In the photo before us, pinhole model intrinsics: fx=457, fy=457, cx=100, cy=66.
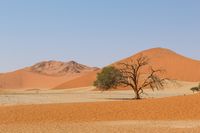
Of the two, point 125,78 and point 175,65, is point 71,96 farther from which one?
point 175,65

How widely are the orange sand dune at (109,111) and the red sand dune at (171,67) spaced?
87.2m

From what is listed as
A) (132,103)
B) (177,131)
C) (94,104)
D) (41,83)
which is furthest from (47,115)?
(41,83)

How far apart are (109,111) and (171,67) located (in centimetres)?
10645

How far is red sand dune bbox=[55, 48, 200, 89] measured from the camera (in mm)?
124625

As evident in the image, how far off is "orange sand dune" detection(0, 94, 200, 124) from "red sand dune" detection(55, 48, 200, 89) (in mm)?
87231

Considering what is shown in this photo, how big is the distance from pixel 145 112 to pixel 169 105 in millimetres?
2459

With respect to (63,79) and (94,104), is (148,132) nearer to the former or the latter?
(94,104)

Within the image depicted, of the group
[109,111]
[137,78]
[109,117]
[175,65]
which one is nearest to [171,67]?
[175,65]

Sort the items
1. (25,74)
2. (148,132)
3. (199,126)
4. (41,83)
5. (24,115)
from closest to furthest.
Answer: (148,132), (199,126), (24,115), (41,83), (25,74)

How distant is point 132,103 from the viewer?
33.6 metres

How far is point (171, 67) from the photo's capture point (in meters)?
136

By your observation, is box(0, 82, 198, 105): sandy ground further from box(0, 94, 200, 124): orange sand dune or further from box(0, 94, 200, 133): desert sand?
box(0, 94, 200, 133): desert sand

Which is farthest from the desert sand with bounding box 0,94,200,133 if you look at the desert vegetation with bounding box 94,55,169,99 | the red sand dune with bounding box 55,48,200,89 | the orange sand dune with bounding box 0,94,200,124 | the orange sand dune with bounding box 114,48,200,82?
the red sand dune with bounding box 55,48,200,89

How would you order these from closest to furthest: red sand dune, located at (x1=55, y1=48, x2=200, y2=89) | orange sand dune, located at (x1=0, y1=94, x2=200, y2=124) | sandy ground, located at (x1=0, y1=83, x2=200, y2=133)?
sandy ground, located at (x1=0, y1=83, x2=200, y2=133) < orange sand dune, located at (x1=0, y1=94, x2=200, y2=124) < red sand dune, located at (x1=55, y1=48, x2=200, y2=89)
